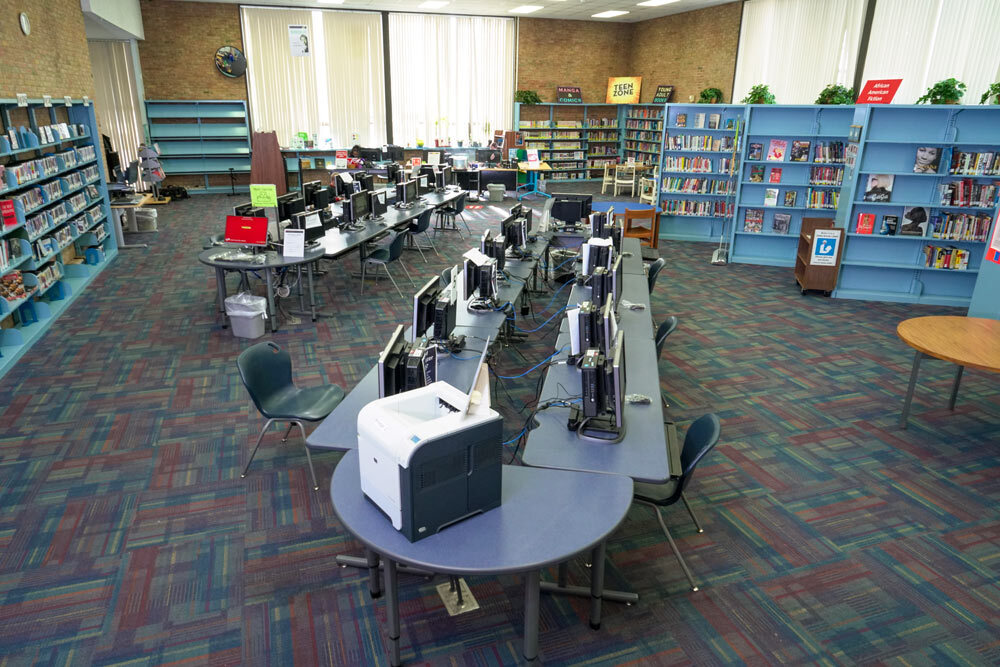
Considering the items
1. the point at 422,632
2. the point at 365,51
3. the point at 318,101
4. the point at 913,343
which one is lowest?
the point at 422,632

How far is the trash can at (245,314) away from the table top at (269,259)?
12.4 inches

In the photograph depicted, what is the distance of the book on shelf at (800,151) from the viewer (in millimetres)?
8828

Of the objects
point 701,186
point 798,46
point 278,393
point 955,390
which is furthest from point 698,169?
point 278,393

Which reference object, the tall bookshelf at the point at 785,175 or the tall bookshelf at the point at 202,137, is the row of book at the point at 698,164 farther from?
the tall bookshelf at the point at 202,137

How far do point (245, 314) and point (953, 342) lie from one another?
589cm

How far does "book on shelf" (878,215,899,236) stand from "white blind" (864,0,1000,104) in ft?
12.4

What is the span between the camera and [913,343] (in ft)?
14.3

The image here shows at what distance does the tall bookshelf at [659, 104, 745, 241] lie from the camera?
395 inches

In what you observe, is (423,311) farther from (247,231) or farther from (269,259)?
(247,231)

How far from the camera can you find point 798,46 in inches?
492

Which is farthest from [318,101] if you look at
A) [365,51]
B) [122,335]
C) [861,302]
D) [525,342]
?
[861,302]

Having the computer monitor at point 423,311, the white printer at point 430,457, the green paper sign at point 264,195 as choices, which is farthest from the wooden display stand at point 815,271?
the white printer at point 430,457

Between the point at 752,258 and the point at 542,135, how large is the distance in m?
8.96

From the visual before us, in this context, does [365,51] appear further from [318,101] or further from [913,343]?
[913,343]
